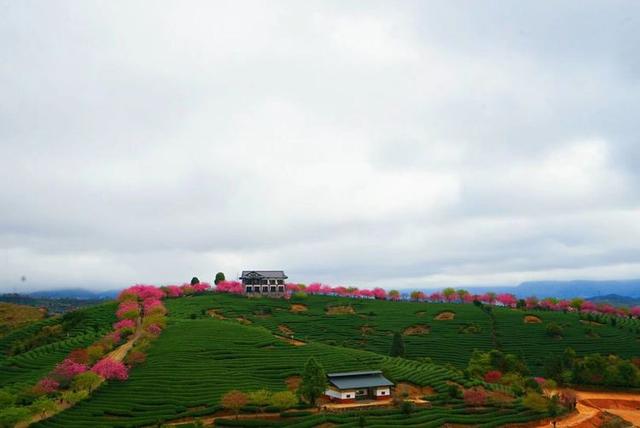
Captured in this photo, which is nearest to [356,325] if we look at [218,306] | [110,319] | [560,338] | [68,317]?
[218,306]

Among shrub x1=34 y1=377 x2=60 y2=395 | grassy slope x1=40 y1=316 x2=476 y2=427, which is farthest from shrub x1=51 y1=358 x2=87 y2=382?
grassy slope x1=40 y1=316 x2=476 y2=427

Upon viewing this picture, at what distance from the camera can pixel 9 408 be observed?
2140 inches

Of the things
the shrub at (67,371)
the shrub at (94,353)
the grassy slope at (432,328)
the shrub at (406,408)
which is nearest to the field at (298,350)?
the grassy slope at (432,328)

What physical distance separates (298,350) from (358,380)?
1863cm

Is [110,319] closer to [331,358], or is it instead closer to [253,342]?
[253,342]

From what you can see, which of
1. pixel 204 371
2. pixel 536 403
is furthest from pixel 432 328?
pixel 204 371

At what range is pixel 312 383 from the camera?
5959 cm

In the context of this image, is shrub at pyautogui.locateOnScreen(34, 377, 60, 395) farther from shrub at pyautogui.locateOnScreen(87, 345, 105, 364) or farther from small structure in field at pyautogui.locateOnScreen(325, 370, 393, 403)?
small structure in field at pyautogui.locateOnScreen(325, 370, 393, 403)

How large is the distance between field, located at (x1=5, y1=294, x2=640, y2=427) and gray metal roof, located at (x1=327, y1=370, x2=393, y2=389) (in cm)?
467

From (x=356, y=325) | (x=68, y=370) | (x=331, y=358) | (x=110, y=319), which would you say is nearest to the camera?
(x=68, y=370)

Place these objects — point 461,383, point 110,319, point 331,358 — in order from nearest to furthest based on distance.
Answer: point 461,383, point 331,358, point 110,319

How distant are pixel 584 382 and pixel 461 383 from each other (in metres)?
26.4

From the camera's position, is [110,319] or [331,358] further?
[110,319]

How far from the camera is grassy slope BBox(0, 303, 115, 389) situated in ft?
242
